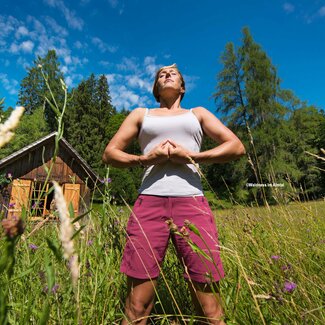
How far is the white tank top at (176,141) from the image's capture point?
168 centimetres

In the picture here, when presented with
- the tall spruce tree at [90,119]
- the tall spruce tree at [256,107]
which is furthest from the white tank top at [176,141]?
the tall spruce tree at [90,119]

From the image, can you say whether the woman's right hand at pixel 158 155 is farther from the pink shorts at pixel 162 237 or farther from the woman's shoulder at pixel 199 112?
the woman's shoulder at pixel 199 112

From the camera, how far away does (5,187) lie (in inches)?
436

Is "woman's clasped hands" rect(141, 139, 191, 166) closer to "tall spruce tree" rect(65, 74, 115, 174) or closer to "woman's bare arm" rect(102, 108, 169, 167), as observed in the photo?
"woman's bare arm" rect(102, 108, 169, 167)

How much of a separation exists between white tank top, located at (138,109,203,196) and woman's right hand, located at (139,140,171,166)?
10 cm

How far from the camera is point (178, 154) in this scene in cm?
158

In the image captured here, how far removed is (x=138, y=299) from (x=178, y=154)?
786 millimetres

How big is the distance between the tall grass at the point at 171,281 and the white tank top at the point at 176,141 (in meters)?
0.32

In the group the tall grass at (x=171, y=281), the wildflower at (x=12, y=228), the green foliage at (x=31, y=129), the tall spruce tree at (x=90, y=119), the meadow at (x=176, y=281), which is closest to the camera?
the wildflower at (x=12, y=228)

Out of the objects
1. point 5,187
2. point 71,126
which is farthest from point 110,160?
point 71,126

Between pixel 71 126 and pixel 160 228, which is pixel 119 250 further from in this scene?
pixel 71 126

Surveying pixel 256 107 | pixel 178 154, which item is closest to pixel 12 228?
pixel 178 154

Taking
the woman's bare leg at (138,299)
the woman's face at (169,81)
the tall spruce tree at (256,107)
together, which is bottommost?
the woman's bare leg at (138,299)

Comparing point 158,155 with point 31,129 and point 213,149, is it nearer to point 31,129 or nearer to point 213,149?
point 213,149
